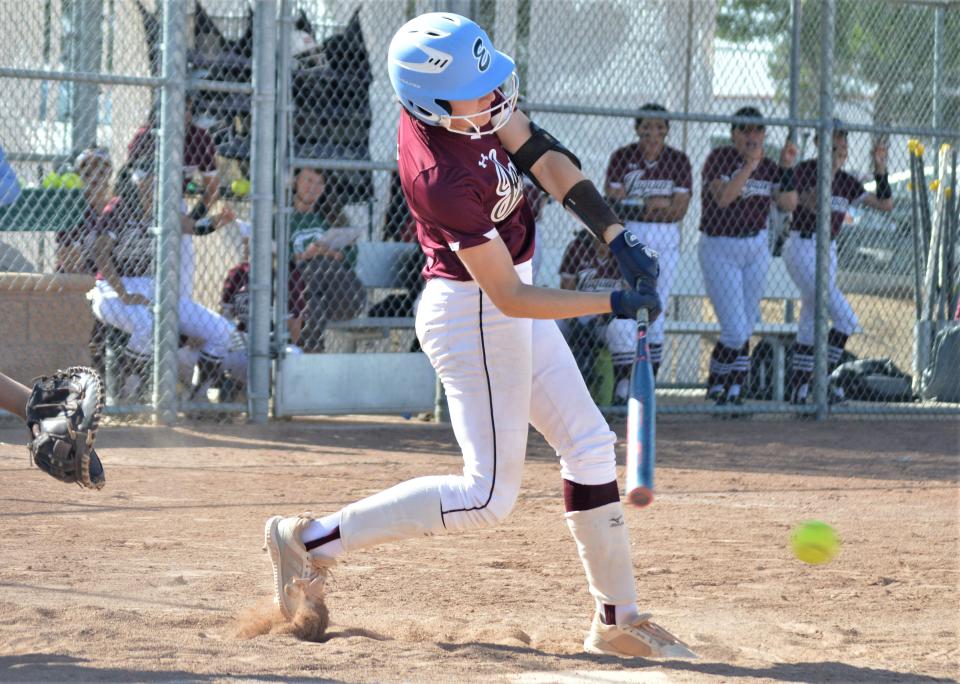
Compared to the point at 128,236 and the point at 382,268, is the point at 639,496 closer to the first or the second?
the point at 128,236

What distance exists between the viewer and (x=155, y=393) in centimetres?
816

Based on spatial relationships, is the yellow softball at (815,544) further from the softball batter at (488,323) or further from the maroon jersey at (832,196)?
the maroon jersey at (832,196)

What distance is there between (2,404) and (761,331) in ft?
23.4

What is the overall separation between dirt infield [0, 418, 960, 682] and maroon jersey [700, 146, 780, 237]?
1.99m

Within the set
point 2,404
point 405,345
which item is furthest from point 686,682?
point 405,345

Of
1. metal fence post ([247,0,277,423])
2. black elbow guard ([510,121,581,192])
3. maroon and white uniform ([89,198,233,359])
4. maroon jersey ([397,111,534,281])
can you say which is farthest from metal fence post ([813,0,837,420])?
maroon jersey ([397,111,534,281])

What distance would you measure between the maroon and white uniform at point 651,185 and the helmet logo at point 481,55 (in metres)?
5.45

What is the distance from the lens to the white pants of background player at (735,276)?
9.27 metres

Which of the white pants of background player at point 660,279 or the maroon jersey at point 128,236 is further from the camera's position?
the white pants of background player at point 660,279

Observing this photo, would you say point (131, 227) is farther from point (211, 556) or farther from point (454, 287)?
point (454, 287)

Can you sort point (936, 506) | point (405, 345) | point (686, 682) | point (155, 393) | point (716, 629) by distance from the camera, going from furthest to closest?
point (405, 345) → point (155, 393) → point (936, 506) → point (716, 629) → point (686, 682)

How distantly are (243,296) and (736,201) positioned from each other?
3.46 m

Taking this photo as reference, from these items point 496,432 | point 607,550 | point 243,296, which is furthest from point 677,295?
point 496,432

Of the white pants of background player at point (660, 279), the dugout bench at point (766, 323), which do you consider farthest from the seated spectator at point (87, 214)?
the dugout bench at point (766, 323)
